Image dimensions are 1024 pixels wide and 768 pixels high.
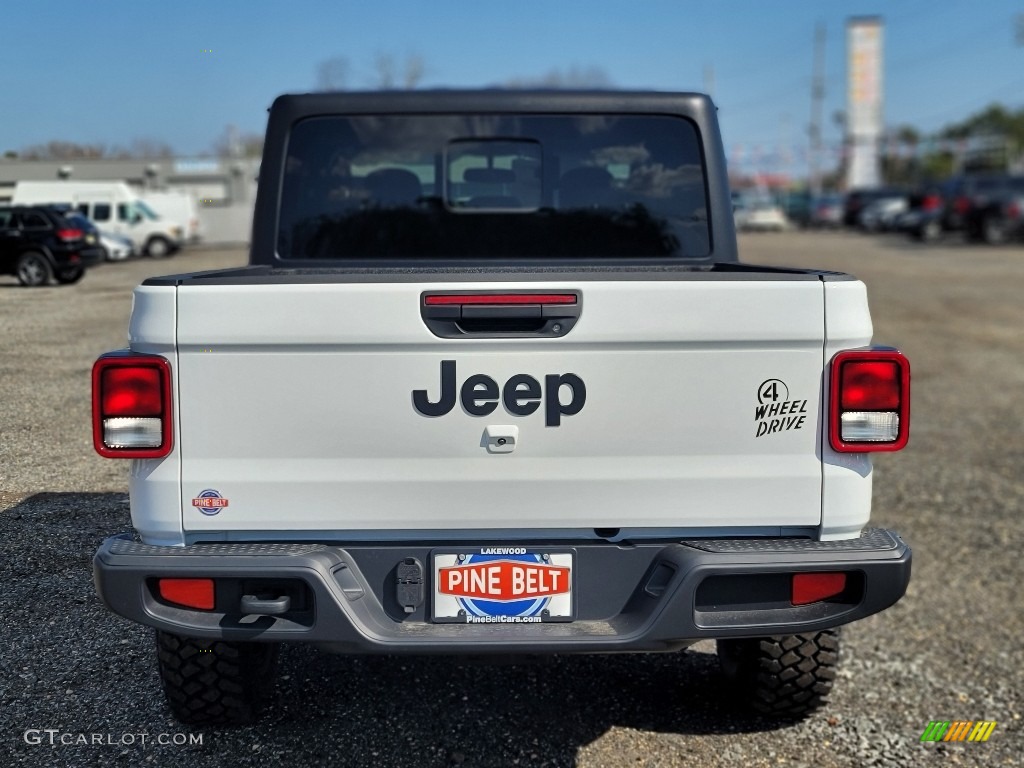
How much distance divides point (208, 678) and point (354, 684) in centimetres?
86

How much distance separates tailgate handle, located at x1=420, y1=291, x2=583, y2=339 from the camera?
2947mm

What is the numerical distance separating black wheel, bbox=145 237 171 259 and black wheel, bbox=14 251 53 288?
0.86 meters

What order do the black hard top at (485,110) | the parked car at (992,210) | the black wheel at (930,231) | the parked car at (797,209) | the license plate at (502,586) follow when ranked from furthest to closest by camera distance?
the parked car at (797,209) → the black wheel at (930,231) → the parked car at (992,210) → the black hard top at (485,110) → the license plate at (502,586)

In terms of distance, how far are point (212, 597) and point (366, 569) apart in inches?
16.5

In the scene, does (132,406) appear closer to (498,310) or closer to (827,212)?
(498,310)

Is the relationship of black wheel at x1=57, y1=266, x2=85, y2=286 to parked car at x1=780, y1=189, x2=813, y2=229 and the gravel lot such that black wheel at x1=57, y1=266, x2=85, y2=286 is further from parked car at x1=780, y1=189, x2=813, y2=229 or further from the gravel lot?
parked car at x1=780, y1=189, x2=813, y2=229

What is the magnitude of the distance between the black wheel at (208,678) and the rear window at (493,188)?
1.68 metres

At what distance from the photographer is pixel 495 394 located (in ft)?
9.79

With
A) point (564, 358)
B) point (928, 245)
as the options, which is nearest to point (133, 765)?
point (564, 358)

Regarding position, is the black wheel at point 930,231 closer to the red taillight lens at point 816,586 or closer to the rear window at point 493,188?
the rear window at point 493,188

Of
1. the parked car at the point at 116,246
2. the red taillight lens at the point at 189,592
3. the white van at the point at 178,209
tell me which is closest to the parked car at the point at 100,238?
the parked car at the point at 116,246

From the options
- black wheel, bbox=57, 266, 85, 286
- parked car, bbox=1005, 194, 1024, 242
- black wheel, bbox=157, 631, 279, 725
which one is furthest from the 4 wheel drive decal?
parked car, bbox=1005, 194, 1024, 242

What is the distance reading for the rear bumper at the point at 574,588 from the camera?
2.96 metres

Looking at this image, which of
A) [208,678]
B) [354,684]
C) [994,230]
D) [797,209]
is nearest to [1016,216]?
[994,230]
